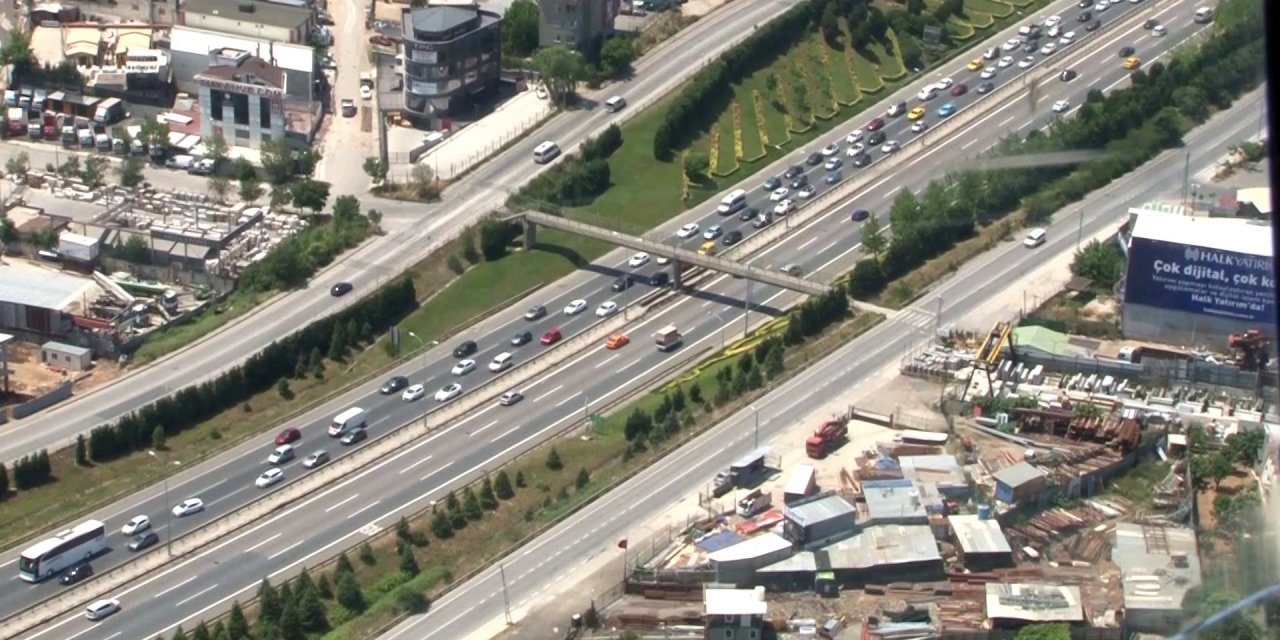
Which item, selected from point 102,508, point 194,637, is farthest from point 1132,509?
point 102,508

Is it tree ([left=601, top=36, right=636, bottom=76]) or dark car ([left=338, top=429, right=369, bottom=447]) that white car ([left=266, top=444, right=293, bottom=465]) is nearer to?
dark car ([left=338, top=429, right=369, bottom=447])

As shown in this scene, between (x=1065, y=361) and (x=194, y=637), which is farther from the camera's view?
(x=1065, y=361)

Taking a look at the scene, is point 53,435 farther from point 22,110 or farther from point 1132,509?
point 1132,509

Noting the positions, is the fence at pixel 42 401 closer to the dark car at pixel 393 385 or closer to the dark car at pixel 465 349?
the dark car at pixel 393 385

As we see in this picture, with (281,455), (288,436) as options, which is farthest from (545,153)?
(281,455)

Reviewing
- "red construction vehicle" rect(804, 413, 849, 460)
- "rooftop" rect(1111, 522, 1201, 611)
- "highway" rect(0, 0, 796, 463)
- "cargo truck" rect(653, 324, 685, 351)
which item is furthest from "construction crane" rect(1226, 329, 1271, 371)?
"highway" rect(0, 0, 796, 463)

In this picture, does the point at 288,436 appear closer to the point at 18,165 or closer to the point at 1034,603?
the point at 18,165
